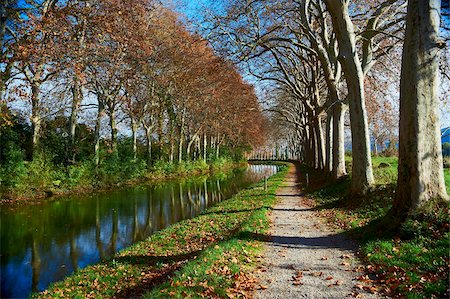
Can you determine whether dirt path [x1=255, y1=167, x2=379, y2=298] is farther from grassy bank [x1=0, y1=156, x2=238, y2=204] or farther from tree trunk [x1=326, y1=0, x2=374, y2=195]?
grassy bank [x1=0, y1=156, x2=238, y2=204]

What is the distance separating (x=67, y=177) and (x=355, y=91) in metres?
21.2

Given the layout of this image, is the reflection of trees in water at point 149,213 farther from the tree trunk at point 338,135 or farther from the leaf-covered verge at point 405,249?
the tree trunk at point 338,135

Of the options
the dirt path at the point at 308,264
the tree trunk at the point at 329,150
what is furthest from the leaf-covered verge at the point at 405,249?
the tree trunk at the point at 329,150

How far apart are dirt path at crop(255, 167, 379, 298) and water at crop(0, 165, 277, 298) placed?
593 centimetres

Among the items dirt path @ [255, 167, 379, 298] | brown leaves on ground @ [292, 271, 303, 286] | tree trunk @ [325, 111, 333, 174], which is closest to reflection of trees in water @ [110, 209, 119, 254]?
dirt path @ [255, 167, 379, 298]

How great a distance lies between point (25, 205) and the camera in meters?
20.0

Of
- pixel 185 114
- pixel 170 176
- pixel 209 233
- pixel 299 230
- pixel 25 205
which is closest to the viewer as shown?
pixel 299 230

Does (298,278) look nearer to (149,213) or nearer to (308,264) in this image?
(308,264)

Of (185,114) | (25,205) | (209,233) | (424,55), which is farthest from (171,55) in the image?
(424,55)

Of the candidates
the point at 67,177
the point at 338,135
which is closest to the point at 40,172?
the point at 67,177

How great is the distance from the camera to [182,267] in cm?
738

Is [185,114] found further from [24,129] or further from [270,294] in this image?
[270,294]

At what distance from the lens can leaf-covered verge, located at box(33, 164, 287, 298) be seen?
19.8 feet

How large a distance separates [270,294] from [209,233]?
20.6 ft
